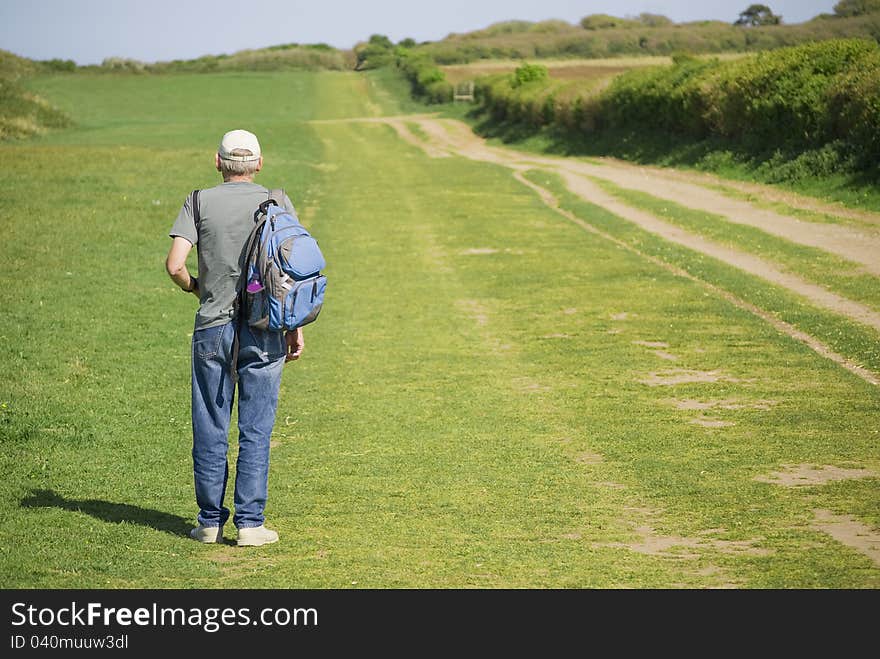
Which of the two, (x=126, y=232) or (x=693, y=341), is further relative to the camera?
(x=126, y=232)

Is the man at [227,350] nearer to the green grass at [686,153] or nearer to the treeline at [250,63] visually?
the green grass at [686,153]

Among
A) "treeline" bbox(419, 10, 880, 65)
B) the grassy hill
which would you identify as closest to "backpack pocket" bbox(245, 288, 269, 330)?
the grassy hill

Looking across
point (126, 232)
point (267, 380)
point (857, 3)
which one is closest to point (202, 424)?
point (267, 380)

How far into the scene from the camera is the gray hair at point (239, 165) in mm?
6861

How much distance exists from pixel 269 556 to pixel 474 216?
19.8m

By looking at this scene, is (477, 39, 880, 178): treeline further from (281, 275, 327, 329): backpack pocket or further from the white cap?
(281, 275, 327, 329): backpack pocket

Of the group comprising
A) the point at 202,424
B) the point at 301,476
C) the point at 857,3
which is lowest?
the point at 301,476

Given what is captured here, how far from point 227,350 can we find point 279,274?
1.93ft

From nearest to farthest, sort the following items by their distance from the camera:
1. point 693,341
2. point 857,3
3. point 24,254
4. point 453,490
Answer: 1. point 453,490
2. point 693,341
3. point 24,254
4. point 857,3

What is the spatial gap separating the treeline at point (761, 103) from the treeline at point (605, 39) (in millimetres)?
29925

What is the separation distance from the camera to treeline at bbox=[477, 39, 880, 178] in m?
29.6

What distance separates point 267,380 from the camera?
6875mm
